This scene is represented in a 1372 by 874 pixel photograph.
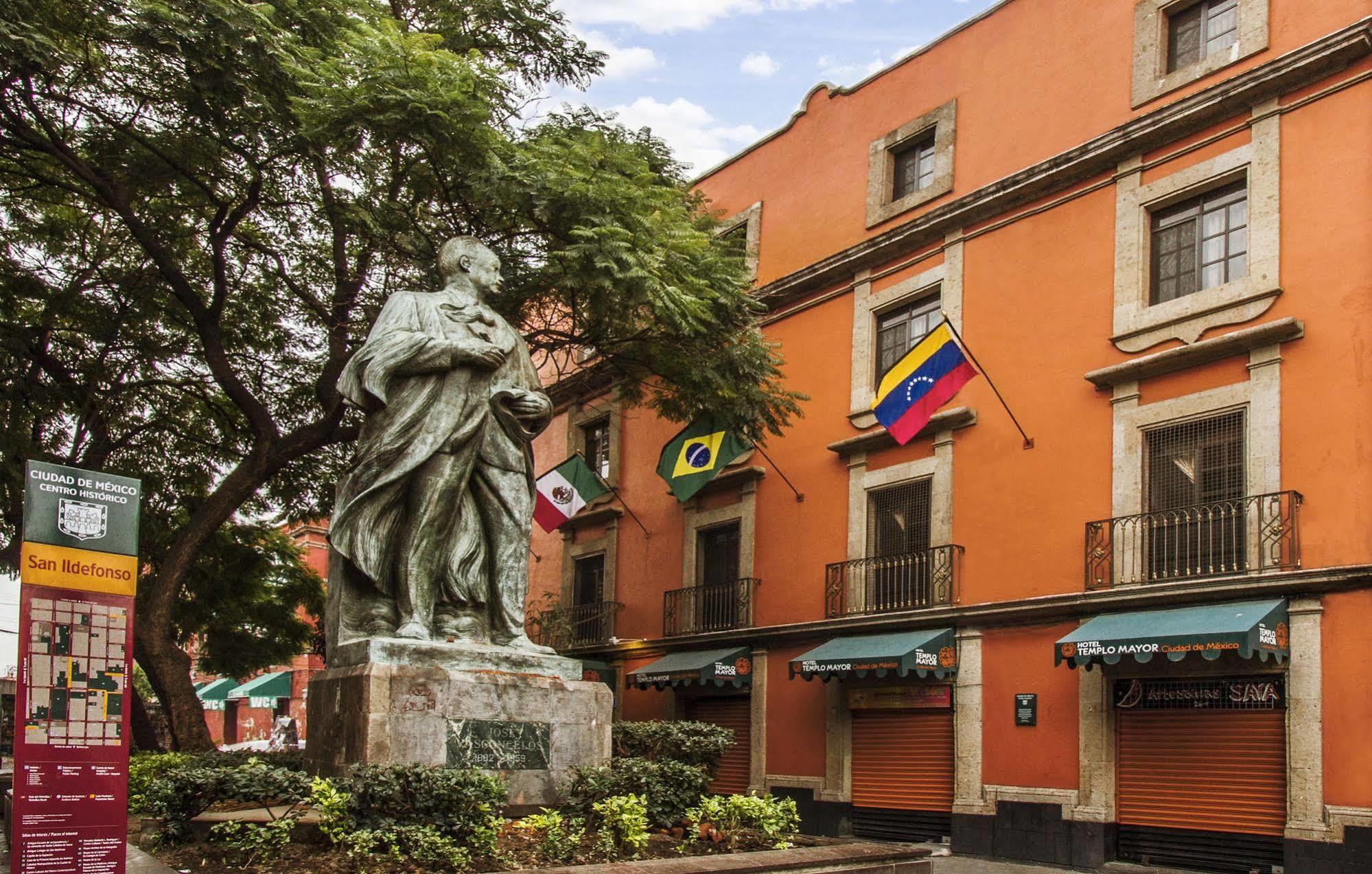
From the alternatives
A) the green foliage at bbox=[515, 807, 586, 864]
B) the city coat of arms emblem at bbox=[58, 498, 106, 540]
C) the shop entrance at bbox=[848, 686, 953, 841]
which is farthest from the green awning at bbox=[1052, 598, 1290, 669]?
the city coat of arms emblem at bbox=[58, 498, 106, 540]

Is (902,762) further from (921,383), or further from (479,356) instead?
(479,356)

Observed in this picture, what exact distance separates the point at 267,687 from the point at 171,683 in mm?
23156

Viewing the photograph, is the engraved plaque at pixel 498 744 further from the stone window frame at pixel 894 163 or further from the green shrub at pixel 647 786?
the stone window frame at pixel 894 163

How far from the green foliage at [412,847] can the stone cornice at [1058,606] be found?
9031mm

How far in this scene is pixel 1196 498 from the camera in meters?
13.7

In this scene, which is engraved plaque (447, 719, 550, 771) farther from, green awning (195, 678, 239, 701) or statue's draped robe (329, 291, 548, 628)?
green awning (195, 678, 239, 701)

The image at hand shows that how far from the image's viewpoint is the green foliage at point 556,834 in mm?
6699

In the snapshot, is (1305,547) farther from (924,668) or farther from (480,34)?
(480,34)

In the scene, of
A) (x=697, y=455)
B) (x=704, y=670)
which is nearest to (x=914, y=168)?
(x=697, y=455)

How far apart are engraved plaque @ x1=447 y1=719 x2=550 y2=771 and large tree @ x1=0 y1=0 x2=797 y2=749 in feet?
17.6

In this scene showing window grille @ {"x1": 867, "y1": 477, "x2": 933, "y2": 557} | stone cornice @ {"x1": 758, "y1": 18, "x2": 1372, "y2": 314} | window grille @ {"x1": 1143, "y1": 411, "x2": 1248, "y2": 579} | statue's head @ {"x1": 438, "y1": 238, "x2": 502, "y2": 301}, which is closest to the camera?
statue's head @ {"x1": 438, "y1": 238, "x2": 502, "y2": 301}

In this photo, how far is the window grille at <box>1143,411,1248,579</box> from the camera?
1320 centimetres

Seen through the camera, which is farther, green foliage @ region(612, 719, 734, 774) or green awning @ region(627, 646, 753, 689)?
green awning @ region(627, 646, 753, 689)

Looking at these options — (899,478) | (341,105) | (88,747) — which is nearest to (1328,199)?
(899,478)
